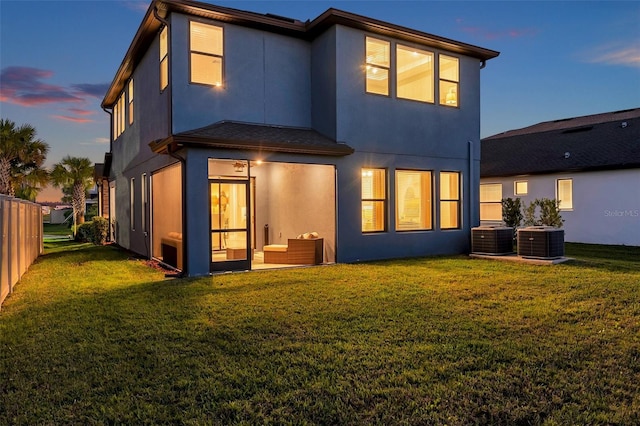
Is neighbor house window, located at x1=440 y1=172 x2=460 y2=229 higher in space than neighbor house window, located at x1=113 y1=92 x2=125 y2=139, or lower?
lower

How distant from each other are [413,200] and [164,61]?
7459 mm

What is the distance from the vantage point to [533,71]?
21.5 m

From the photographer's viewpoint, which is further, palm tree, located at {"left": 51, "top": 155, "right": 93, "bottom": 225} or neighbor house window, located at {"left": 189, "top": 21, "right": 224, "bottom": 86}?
palm tree, located at {"left": 51, "top": 155, "right": 93, "bottom": 225}

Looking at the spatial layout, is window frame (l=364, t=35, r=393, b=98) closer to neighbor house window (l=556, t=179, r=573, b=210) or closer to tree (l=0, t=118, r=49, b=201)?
neighbor house window (l=556, t=179, r=573, b=210)

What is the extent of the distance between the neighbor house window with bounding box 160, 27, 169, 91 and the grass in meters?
5.16

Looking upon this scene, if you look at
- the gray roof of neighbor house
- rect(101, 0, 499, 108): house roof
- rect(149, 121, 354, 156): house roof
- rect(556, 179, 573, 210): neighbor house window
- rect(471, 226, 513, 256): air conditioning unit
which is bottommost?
rect(471, 226, 513, 256): air conditioning unit

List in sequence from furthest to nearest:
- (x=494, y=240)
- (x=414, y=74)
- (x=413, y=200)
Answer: (x=413, y=200), (x=414, y=74), (x=494, y=240)

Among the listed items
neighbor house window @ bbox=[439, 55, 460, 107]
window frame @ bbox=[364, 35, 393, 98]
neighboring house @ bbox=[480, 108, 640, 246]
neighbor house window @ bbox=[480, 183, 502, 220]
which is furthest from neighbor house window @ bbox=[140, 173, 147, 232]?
neighbor house window @ bbox=[480, 183, 502, 220]

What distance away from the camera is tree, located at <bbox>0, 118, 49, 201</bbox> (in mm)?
19906

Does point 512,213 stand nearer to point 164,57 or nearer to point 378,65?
point 378,65

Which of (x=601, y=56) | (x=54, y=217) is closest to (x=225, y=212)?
→ (x=601, y=56)

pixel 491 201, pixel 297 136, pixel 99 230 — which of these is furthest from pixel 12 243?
pixel 491 201

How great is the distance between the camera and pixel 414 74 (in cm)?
1208

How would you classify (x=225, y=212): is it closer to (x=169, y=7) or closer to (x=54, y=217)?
(x=169, y=7)
